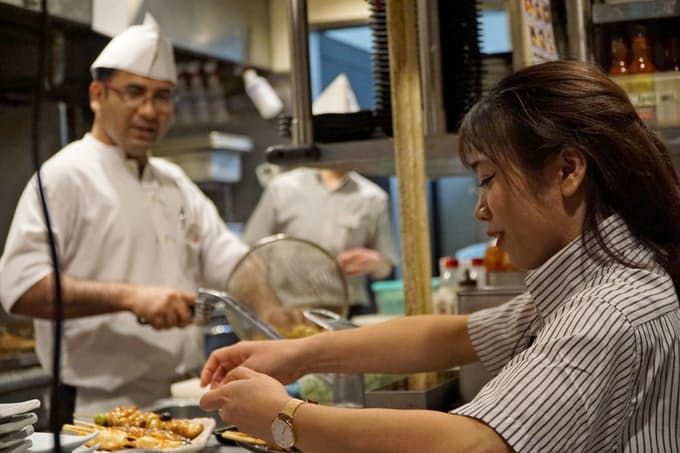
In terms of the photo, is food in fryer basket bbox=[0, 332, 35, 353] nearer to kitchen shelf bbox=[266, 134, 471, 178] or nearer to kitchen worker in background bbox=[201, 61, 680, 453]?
kitchen shelf bbox=[266, 134, 471, 178]

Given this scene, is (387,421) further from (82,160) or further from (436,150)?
(82,160)

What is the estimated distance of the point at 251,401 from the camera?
131cm

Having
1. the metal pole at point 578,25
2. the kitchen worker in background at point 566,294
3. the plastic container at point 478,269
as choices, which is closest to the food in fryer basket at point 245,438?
the kitchen worker in background at point 566,294

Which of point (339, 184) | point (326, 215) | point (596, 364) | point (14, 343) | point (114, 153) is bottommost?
point (14, 343)

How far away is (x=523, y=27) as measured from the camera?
1945 millimetres

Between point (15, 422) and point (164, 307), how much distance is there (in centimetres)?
118

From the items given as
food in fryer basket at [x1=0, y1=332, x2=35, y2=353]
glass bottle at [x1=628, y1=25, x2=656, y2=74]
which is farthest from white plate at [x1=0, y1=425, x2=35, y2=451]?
food in fryer basket at [x1=0, y1=332, x2=35, y2=353]

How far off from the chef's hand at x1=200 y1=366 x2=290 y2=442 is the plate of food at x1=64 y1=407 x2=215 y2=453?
255 millimetres

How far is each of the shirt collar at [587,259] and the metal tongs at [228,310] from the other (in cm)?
88

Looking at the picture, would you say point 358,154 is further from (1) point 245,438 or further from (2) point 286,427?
(2) point 286,427

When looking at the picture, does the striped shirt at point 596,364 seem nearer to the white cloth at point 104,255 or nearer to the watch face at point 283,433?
the watch face at point 283,433

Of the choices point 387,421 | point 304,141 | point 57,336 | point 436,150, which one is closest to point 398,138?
point 436,150

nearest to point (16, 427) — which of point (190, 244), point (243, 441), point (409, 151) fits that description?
point (243, 441)

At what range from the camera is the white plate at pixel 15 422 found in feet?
3.80
